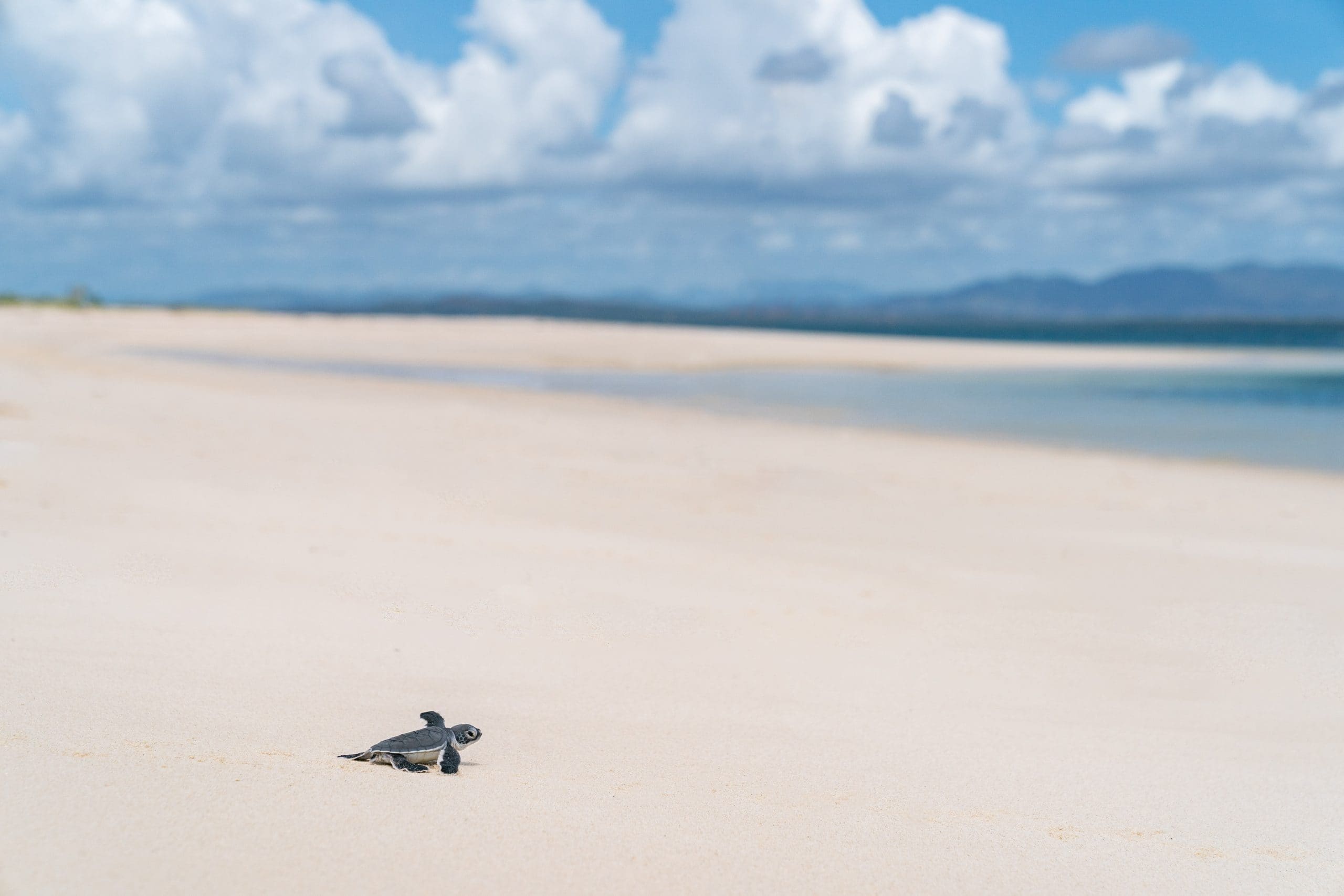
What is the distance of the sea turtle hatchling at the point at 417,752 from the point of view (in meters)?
3.88

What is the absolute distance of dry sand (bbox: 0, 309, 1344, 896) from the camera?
3.50 m

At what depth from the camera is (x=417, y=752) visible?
3.88 m

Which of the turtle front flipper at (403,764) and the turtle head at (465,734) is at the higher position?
the turtle head at (465,734)

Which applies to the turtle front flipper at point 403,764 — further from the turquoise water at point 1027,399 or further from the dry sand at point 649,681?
the turquoise water at point 1027,399

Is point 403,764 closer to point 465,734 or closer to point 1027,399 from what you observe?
point 465,734

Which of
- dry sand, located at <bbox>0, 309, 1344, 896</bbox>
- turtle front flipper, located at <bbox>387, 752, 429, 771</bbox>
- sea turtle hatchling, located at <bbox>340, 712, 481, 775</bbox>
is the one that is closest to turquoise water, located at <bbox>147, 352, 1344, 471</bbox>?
dry sand, located at <bbox>0, 309, 1344, 896</bbox>

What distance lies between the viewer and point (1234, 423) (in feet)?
69.8

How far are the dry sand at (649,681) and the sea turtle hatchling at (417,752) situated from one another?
5 centimetres

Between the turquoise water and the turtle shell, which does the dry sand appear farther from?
the turquoise water

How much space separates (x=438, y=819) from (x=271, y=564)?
3410 mm

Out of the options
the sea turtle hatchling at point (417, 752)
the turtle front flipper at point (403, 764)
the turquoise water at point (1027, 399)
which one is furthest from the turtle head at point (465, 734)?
the turquoise water at point (1027, 399)

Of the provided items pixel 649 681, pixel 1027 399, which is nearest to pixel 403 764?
pixel 649 681

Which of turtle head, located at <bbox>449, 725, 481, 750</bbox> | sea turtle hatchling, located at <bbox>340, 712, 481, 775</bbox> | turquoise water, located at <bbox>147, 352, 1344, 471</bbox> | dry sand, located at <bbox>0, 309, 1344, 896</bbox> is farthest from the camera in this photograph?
turquoise water, located at <bbox>147, 352, 1344, 471</bbox>

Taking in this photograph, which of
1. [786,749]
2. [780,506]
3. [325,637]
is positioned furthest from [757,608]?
[780,506]
